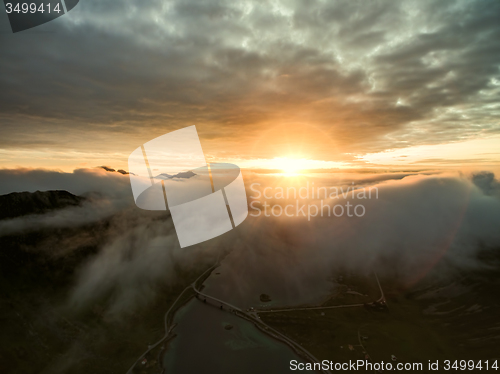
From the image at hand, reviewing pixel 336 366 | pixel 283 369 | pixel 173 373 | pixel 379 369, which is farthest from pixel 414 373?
pixel 173 373

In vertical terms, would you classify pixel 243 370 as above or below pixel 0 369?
below

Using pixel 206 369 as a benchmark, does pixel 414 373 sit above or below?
below

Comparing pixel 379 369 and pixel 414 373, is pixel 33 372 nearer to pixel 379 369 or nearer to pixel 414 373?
pixel 379 369

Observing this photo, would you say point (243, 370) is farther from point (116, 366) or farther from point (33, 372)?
point (33, 372)

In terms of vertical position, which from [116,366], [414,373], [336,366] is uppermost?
[116,366]

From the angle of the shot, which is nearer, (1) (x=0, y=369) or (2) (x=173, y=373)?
(2) (x=173, y=373)

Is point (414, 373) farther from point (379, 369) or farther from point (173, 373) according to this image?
point (173, 373)

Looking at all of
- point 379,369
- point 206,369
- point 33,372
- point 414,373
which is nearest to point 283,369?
point 206,369

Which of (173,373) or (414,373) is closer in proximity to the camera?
(173,373)
